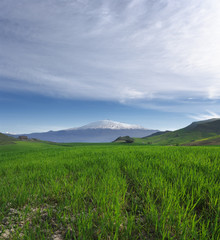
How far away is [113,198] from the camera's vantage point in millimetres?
2619

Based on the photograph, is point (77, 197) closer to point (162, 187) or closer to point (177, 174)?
point (162, 187)

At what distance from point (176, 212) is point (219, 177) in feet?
7.10

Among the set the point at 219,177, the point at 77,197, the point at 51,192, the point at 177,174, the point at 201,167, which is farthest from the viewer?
the point at 201,167

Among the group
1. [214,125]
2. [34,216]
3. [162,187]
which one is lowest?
[34,216]

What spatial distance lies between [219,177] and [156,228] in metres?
2.74

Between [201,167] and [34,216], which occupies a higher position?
[201,167]

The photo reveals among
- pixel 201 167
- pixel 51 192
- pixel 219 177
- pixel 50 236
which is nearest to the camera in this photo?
pixel 50 236

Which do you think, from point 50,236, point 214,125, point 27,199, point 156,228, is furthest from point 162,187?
point 214,125

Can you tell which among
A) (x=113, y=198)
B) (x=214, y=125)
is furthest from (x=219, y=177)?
(x=214, y=125)

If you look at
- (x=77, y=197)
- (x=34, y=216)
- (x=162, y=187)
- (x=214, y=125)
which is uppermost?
(x=214, y=125)

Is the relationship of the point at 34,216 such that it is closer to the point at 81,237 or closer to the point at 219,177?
the point at 81,237

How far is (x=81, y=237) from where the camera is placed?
6.16 ft

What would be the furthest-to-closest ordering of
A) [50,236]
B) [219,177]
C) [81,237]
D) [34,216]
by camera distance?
[219,177] → [34,216] → [50,236] → [81,237]

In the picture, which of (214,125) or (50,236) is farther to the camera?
(214,125)
